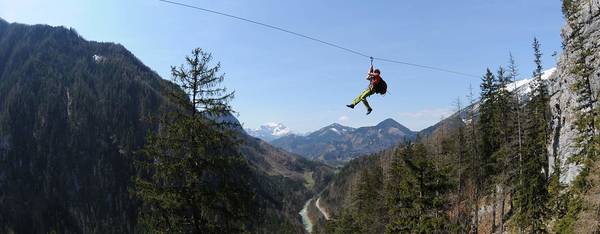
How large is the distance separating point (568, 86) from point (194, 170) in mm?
28704

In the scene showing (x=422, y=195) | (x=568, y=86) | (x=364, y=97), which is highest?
(x=568, y=86)

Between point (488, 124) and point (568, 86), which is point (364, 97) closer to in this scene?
point (568, 86)

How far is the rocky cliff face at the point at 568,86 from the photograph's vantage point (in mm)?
28734

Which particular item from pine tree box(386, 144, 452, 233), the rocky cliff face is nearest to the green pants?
pine tree box(386, 144, 452, 233)

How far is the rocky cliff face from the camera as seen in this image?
28.7m

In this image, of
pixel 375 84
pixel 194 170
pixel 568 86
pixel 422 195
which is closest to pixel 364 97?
pixel 375 84

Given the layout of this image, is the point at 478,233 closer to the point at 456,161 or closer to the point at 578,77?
the point at 456,161

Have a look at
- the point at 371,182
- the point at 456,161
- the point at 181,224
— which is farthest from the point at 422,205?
the point at 371,182

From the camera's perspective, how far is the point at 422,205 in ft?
103

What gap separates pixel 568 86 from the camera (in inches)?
1309

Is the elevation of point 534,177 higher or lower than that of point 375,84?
lower

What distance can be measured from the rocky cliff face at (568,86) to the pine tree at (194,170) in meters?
21.5

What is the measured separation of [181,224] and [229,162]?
10.2ft

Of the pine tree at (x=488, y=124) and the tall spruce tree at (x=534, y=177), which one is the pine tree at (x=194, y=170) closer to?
the tall spruce tree at (x=534, y=177)
